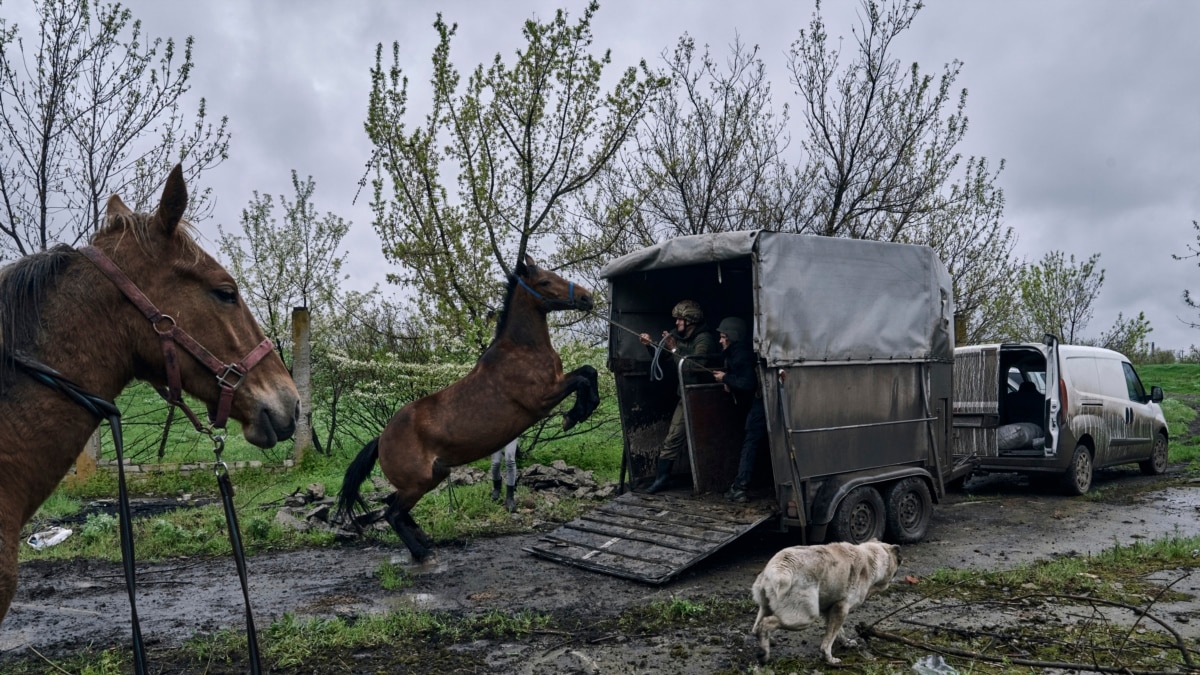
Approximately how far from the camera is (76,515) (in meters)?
9.93

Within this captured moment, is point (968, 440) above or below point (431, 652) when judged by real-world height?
above

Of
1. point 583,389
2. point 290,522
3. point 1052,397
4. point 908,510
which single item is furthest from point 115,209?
point 1052,397

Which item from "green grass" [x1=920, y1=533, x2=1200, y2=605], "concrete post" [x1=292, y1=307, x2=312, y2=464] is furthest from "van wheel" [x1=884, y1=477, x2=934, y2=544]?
"concrete post" [x1=292, y1=307, x2=312, y2=464]

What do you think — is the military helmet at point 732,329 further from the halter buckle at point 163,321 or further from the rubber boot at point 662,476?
the halter buckle at point 163,321

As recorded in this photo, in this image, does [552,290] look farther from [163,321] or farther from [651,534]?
[163,321]

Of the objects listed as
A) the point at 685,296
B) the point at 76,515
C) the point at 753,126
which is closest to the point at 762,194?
the point at 753,126

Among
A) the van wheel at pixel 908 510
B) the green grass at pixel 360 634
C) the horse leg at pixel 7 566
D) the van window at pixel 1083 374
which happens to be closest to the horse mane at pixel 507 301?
the green grass at pixel 360 634

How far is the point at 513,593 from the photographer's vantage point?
6.48 metres

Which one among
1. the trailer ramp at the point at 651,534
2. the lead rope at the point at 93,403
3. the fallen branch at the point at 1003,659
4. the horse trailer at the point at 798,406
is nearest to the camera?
the lead rope at the point at 93,403

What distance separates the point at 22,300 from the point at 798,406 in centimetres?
594

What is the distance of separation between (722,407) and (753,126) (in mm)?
7468

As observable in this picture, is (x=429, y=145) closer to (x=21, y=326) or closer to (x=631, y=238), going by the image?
(x=631, y=238)

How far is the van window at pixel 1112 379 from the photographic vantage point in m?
11.8

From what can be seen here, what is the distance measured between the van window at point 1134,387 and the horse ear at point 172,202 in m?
14.2
